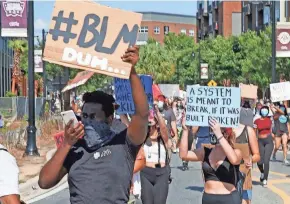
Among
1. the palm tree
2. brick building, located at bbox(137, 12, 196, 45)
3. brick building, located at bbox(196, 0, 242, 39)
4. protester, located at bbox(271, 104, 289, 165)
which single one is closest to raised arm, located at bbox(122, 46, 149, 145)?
protester, located at bbox(271, 104, 289, 165)

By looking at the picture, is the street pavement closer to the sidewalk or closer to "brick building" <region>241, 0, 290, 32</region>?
the sidewalk

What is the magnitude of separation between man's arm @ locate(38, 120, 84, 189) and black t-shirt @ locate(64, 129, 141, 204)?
7cm

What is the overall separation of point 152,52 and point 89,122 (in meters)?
81.0

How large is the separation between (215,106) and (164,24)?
14541cm

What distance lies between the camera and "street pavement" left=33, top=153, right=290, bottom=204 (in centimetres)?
1259

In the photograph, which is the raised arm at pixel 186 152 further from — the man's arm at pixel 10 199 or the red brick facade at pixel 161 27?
the red brick facade at pixel 161 27

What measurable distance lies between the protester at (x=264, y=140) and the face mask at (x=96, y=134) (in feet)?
33.8

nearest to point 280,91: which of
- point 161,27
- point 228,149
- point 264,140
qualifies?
point 264,140

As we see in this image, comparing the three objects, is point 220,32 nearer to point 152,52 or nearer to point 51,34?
point 152,52

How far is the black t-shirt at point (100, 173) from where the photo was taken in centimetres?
434

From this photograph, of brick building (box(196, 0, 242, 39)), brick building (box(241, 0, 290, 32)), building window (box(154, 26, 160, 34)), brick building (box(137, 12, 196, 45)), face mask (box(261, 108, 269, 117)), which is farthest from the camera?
building window (box(154, 26, 160, 34))

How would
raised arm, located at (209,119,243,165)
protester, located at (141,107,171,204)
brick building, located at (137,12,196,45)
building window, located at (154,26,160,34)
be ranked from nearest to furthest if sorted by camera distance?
raised arm, located at (209,119,243,165) → protester, located at (141,107,171,204) → brick building, located at (137,12,196,45) → building window, located at (154,26,160,34)

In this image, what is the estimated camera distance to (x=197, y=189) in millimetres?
13992

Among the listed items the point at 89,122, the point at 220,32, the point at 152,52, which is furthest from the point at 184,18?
the point at 89,122
